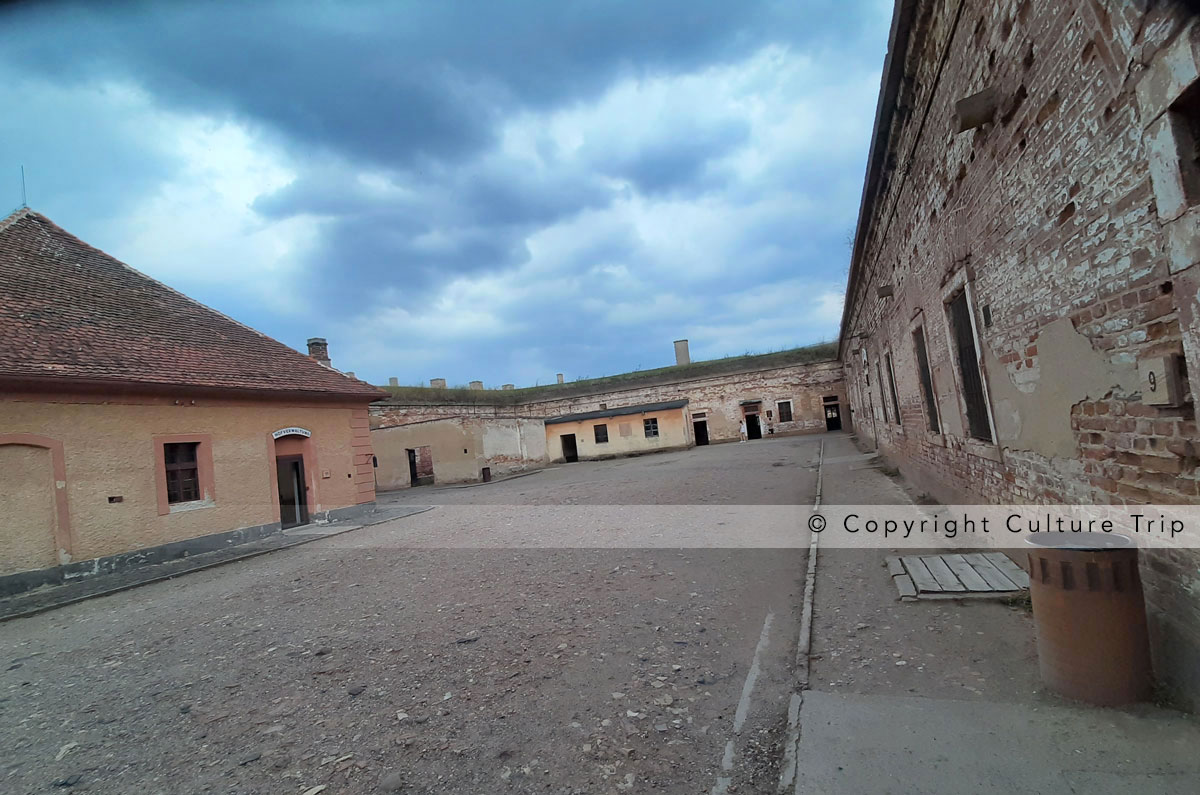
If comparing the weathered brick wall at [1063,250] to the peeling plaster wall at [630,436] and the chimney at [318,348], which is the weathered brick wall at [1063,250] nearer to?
the chimney at [318,348]

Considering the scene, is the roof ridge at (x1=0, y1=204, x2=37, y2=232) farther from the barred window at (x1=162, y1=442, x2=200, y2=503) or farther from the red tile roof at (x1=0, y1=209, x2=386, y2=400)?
the barred window at (x1=162, y1=442, x2=200, y2=503)

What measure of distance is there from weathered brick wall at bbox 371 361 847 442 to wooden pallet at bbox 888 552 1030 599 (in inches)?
1121

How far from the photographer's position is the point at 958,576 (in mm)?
4625

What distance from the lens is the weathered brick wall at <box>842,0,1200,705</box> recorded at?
8.05 ft

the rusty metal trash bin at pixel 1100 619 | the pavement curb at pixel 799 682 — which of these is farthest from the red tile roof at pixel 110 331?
the rusty metal trash bin at pixel 1100 619

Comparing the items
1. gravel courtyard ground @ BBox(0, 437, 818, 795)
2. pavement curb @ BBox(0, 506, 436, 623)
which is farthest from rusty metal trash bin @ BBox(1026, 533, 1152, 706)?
pavement curb @ BBox(0, 506, 436, 623)

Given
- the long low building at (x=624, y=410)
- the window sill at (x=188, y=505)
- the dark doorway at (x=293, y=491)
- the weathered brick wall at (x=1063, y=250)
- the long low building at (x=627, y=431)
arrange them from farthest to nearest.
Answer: the long low building at (x=627, y=431)
the long low building at (x=624, y=410)
the dark doorway at (x=293, y=491)
the window sill at (x=188, y=505)
the weathered brick wall at (x=1063, y=250)

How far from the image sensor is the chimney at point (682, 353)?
41844 millimetres

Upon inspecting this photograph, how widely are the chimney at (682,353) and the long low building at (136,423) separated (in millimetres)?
29758

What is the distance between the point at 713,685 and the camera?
11.4 ft

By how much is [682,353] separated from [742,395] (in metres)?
8.15

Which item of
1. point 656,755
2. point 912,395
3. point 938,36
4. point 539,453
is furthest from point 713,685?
point 539,453

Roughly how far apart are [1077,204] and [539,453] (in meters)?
29.4

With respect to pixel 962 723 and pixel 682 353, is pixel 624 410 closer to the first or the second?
pixel 682 353
